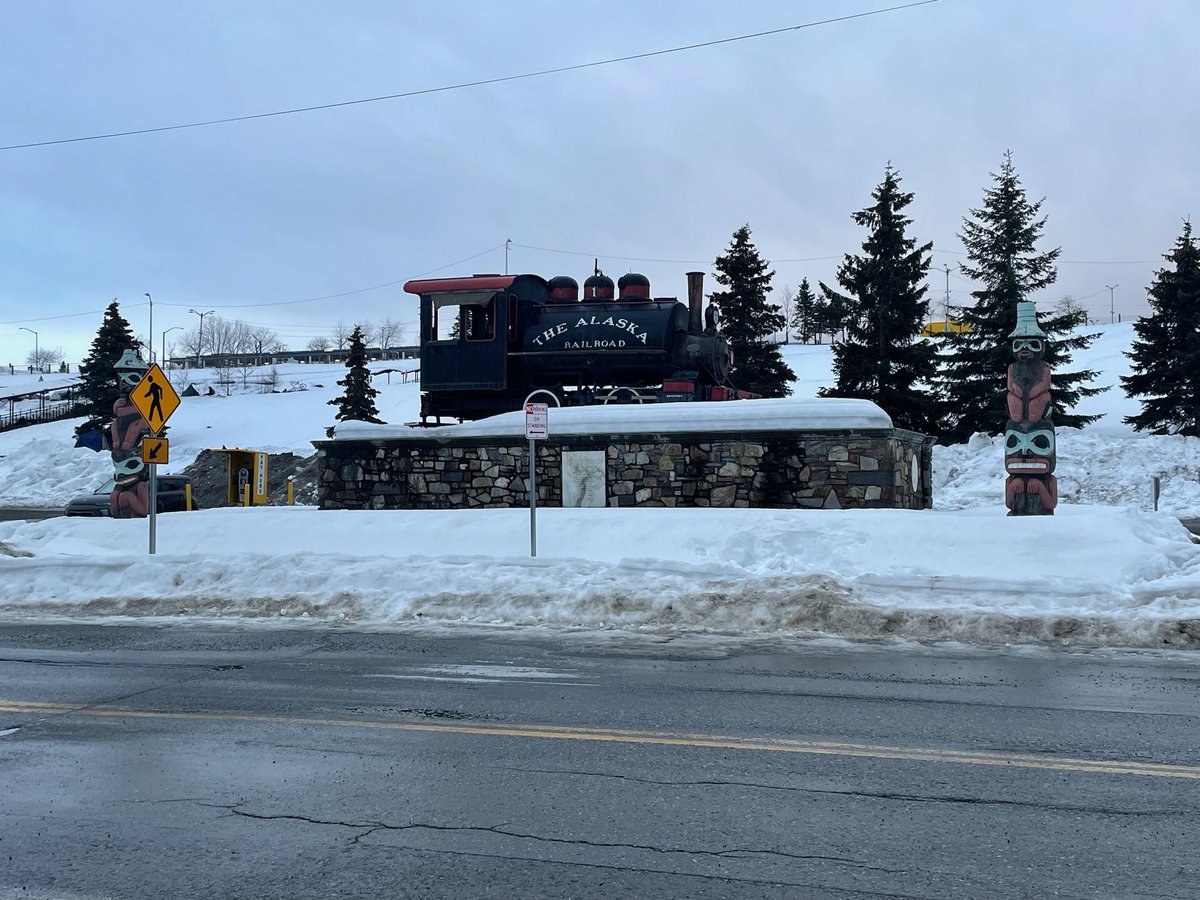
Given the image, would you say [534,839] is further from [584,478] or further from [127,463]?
[127,463]

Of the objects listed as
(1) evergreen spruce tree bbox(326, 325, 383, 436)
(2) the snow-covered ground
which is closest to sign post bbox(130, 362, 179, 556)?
(2) the snow-covered ground

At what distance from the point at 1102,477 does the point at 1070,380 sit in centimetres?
531

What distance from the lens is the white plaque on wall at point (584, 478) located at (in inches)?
618

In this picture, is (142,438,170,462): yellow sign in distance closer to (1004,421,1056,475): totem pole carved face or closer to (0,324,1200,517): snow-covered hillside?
(1004,421,1056,475): totem pole carved face

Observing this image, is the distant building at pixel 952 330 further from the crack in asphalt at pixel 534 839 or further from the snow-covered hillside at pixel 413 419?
the crack in asphalt at pixel 534 839

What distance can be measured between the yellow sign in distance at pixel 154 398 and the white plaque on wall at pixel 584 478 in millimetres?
5826

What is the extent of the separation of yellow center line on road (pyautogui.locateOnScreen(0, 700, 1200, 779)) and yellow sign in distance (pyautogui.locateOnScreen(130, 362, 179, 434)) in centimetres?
722

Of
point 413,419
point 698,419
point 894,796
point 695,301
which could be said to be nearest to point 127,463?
point 698,419

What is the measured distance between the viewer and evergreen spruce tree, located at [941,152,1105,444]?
3141cm

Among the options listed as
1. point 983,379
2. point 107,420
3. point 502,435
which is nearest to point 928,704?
point 502,435

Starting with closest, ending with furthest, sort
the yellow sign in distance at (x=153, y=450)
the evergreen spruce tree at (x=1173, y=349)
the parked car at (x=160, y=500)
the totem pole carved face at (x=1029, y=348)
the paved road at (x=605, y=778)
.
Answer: the paved road at (x=605, y=778) < the yellow sign in distance at (x=153, y=450) < the totem pole carved face at (x=1029, y=348) < the parked car at (x=160, y=500) < the evergreen spruce tree at (x=1173, y=349)

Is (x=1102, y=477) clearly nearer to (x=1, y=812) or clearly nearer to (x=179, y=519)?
(x=179, y=519)

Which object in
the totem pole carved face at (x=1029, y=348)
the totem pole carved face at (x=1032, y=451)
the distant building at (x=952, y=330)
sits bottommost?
the totem pole carved face at (x=1032, y=451)

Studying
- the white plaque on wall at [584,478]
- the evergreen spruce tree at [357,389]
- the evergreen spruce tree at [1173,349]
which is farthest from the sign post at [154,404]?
the evergreen spruce tree at [1173,349]
